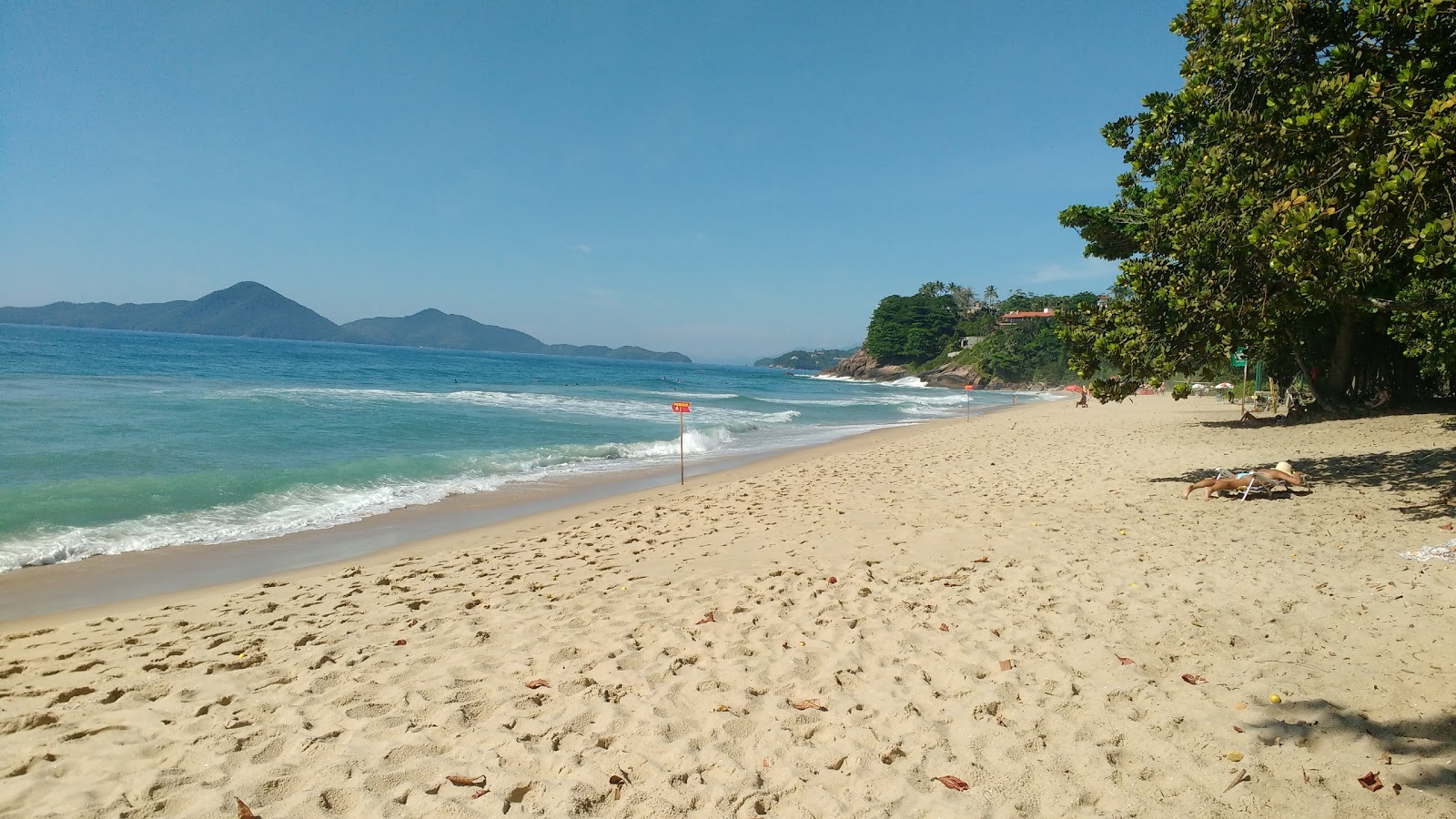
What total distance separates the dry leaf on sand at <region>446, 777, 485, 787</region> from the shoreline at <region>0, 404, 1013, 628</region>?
5207 millimetres

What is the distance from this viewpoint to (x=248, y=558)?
7.97 metres

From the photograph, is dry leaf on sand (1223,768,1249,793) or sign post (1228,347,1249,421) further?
sign post (1228,347,1249,421)

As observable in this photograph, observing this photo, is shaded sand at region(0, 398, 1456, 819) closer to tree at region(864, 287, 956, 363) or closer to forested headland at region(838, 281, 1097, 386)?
forested headland at region(838, 281, 1097, 386)

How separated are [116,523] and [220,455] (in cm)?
566

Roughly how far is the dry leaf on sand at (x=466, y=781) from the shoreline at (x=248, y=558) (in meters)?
5.21

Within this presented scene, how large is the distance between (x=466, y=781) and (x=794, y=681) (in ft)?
5.96

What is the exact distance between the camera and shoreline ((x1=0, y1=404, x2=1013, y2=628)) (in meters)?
6.46

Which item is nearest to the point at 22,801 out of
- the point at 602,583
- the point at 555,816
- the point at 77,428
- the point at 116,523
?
the point at 555,816

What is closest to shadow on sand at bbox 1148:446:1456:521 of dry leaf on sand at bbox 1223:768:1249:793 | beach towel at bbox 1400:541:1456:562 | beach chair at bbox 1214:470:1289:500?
beach chair at bbox 1214:470:1289:500

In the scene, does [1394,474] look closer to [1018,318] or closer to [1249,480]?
[1249,480]

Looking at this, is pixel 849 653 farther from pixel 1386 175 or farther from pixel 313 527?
pixel 313 527

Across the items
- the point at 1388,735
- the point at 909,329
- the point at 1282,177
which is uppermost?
the point at 909,329

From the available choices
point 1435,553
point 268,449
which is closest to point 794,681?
point 1435,553

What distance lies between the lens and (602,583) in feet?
20.0
